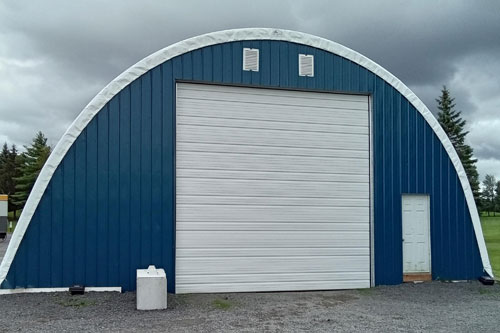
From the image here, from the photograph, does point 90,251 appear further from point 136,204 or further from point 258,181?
point 258,181

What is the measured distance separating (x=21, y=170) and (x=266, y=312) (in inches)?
1645

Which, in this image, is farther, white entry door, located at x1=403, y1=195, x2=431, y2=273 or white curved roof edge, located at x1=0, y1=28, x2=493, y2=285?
white entry door, located at x1=403, y1=195, x2=431, y2=273

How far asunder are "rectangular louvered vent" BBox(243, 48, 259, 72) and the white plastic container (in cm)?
464

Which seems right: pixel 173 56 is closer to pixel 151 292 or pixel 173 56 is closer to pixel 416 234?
pixel 151 292

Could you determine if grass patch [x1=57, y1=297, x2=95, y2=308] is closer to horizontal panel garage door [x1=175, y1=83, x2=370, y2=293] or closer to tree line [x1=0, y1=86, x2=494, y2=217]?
horizontal panel garage door [x1=175, y1=83, x2=370, y2=293]

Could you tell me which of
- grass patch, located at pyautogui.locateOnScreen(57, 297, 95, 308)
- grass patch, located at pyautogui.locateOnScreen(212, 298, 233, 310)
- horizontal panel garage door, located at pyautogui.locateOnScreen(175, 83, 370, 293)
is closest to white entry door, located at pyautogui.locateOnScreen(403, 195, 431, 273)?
horizontal panel garage door, located at pyautogui.locateOnScreen(175, 83, 370, 293)

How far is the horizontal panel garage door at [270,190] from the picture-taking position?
400 inches

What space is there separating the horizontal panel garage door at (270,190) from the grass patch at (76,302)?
1.82 m

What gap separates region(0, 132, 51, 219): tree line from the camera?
143 ft

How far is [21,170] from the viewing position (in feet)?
147

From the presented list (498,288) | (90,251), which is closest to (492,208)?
(498,288)

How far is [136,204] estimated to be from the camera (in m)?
9.79

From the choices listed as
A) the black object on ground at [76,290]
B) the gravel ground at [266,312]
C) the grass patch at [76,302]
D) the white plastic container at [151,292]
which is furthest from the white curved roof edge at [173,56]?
the white plastic container at [151,292]

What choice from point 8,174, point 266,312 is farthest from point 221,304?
point 8,174
